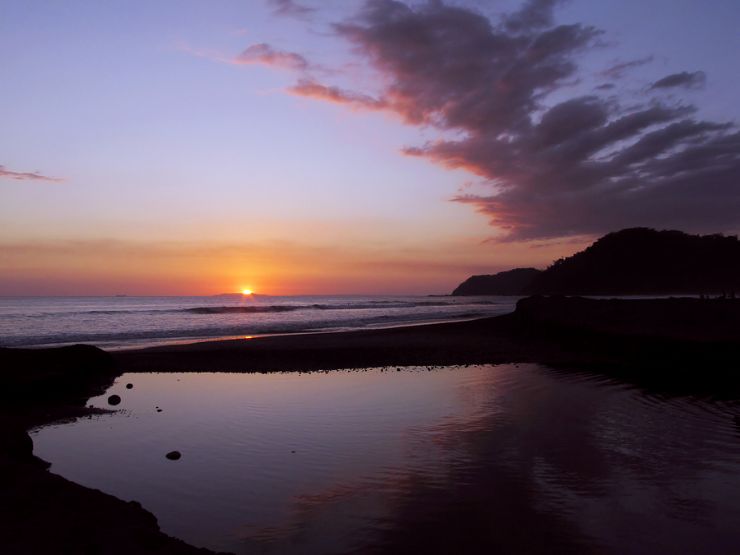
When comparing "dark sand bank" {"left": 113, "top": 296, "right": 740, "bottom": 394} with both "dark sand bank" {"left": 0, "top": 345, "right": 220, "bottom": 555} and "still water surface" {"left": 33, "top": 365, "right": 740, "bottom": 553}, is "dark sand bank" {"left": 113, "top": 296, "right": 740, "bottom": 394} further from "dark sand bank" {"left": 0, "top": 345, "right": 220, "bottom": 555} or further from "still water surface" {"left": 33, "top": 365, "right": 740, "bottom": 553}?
"dark sand bank" {"left": 0, "top": 345, "right": 220, "bottom": 555}

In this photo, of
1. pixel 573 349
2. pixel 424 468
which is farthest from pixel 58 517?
pixel 573 349

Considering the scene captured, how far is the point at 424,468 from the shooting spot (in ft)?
30.2

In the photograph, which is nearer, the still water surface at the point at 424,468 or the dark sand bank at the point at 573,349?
the still water surface at the point at 424,468

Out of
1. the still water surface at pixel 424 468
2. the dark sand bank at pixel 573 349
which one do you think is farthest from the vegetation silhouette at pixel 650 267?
the still water surface at pixel 424 468

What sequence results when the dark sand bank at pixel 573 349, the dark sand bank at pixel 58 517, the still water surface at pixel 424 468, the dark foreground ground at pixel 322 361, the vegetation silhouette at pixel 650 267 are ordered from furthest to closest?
1. the vegetation silhouette at pixel 650 267
2. the dark sand bank at pixel 573 349
3. the still water surface at pixel 424 468
4. the dark foreground ground at pixel 322 361
5. the dark sand bank at pixel 58 517

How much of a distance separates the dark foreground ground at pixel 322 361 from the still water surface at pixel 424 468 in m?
1.19

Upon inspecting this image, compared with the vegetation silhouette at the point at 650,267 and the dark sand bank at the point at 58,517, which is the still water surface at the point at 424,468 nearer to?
the dark sand bank at the point at 58,517

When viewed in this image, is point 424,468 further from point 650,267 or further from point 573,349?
point 650,267

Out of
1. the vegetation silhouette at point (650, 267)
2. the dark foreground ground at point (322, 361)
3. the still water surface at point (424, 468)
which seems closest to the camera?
the dark foreground ground at point (322, 361)

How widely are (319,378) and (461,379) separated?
5.52m

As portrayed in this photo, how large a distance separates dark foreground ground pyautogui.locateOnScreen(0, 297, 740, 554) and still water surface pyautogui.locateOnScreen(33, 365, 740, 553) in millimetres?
1189

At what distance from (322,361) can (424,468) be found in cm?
1573

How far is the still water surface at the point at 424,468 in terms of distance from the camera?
666cm

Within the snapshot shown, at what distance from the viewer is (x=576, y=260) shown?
166000 millimetres
